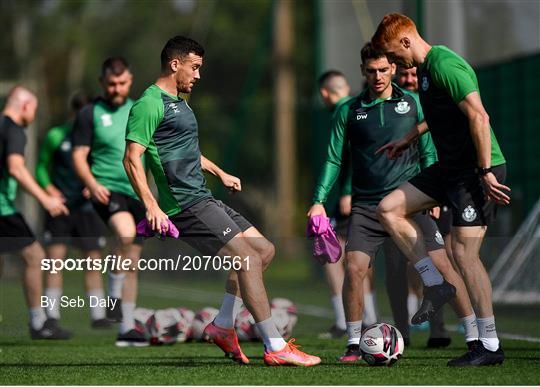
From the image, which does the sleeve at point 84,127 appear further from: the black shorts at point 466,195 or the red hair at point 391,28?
the black shorts at point 466,195

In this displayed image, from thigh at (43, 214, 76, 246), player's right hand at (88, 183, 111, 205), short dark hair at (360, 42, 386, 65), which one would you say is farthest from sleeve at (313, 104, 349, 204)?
thigh at (43, 214, 76, 246)

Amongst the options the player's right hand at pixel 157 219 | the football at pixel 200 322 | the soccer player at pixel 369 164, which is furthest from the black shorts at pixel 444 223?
the player's right hand at pixel 157 219

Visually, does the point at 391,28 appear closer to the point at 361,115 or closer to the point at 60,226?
the point at 361,115

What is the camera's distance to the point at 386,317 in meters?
10.2

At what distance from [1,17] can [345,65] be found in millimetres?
25016

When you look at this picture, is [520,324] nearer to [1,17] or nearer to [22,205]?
[22,205]

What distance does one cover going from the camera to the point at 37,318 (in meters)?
10.0

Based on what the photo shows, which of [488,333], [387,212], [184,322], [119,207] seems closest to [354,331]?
[387,212]

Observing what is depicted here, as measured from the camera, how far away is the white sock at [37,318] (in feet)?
32.7

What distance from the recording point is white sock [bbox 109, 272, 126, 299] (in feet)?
32.3

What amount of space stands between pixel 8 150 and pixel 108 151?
1112 mm

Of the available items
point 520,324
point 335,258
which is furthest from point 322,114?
point 335,258

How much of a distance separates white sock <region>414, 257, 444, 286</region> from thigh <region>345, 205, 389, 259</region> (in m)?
0.48

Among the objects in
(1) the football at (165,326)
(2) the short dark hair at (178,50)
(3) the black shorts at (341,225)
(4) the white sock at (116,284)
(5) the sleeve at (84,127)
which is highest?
(2) the short dark hair at (178,50)
